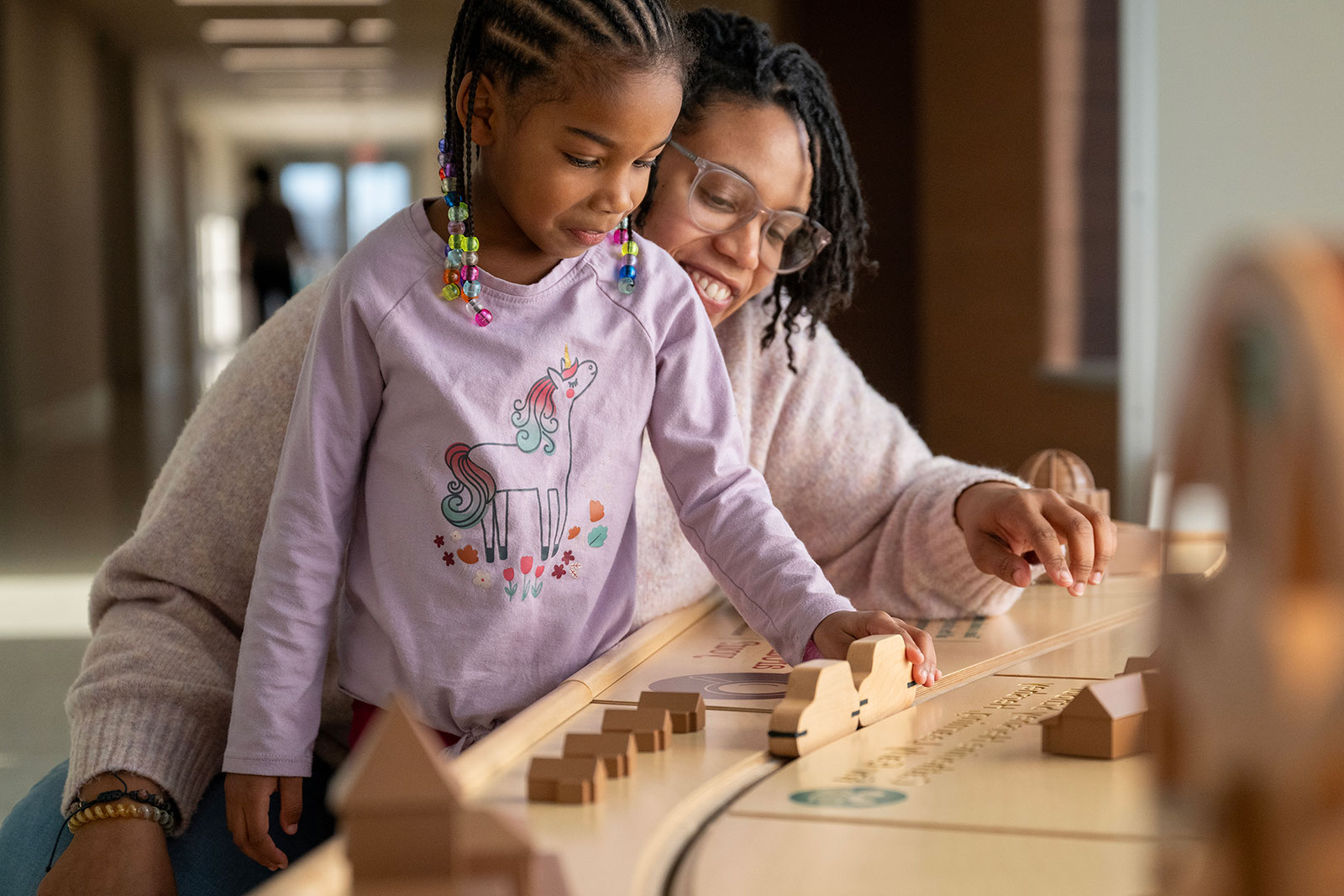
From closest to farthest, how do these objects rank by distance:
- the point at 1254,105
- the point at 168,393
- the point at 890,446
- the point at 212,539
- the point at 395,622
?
the point at 395,622
the point at 212,539
the point at 890,446
the point at 1254,105
the point at 168,393

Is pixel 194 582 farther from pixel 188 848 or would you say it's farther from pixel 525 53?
pixel 525 53

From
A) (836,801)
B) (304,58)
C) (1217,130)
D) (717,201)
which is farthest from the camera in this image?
(304,58)

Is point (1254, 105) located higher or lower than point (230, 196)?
lower

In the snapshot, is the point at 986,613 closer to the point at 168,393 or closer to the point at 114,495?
the point at 114,495

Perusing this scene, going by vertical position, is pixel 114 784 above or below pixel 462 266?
below

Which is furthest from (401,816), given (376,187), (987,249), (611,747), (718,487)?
(376,187)

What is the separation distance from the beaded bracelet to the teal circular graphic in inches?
20.6

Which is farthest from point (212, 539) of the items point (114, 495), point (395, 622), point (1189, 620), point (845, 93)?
point (845, 93)

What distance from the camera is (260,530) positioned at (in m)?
1.11

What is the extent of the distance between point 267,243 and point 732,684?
10139 millimetres

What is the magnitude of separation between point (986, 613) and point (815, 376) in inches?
13.0

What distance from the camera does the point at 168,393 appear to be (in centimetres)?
1050

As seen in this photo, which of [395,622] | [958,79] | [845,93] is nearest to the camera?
[395,622]

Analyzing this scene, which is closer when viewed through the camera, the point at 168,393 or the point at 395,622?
the point at 395,622
